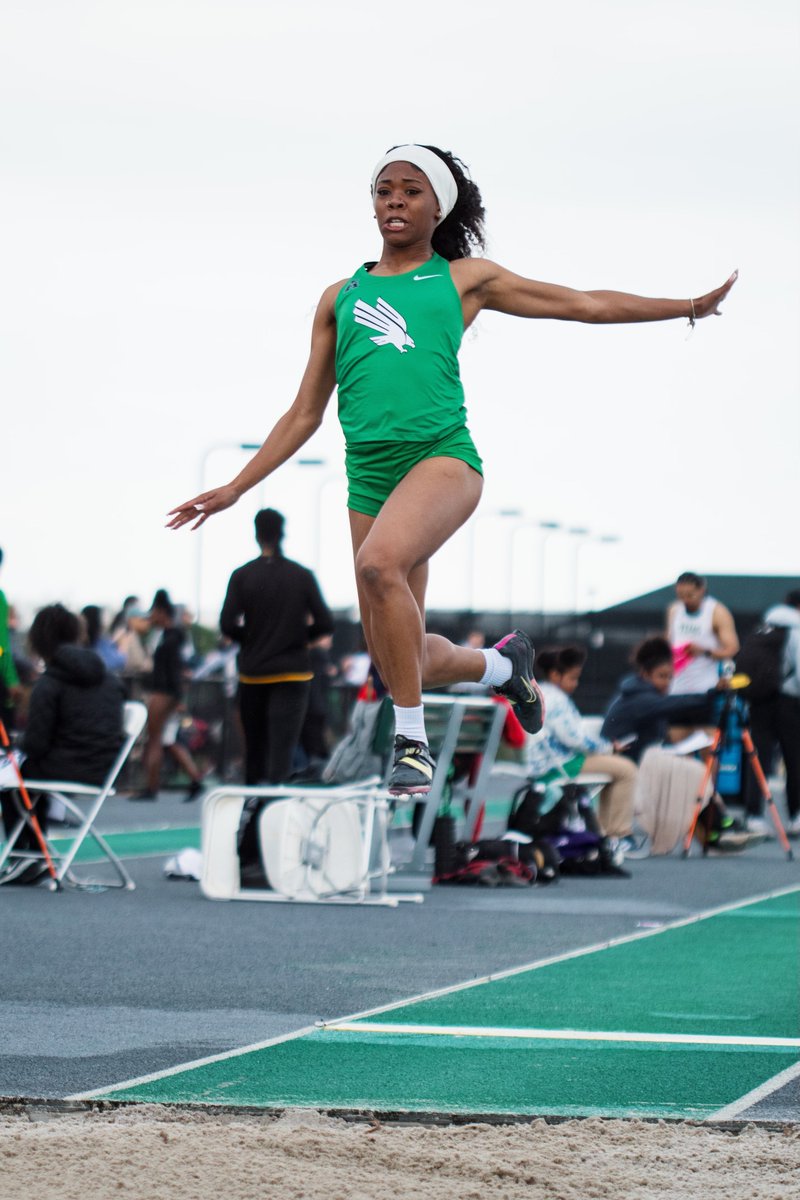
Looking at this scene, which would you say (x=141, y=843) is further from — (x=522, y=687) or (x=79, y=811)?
(x=522, y=687)

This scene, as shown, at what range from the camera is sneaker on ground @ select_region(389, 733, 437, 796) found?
5418mm

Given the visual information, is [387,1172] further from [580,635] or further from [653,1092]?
[580,635]

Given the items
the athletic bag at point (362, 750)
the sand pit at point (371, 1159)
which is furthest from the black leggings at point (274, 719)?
the sand pit at point (371, 1159)

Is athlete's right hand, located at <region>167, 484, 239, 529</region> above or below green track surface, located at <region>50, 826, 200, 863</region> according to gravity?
above

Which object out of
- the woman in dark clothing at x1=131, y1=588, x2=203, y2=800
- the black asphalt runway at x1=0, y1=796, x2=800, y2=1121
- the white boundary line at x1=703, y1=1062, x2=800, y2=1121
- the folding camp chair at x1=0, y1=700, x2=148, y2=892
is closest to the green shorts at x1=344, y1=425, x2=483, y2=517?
the black asphalt runway at x1=0, y1=796, x2=800, y2=1121

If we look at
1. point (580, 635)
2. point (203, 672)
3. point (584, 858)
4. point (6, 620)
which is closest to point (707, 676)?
point (584, 858)

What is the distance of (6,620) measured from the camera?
12.8m

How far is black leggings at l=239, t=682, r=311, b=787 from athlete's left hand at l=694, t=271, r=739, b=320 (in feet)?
21.1

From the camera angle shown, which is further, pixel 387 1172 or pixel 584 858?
pixel 584 858

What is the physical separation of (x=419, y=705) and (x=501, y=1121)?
4.10ft

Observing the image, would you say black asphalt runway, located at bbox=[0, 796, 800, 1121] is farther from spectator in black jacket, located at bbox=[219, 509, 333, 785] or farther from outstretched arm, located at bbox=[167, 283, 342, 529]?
outstretched arm, located at bbox=[167, 283, 342, 529]

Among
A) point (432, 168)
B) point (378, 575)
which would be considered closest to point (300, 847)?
point (378, 575)

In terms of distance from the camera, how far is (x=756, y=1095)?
5434 millimetres

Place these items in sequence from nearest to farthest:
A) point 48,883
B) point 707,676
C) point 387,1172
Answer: point 387,1172 → point 48,883 → point 707,676
